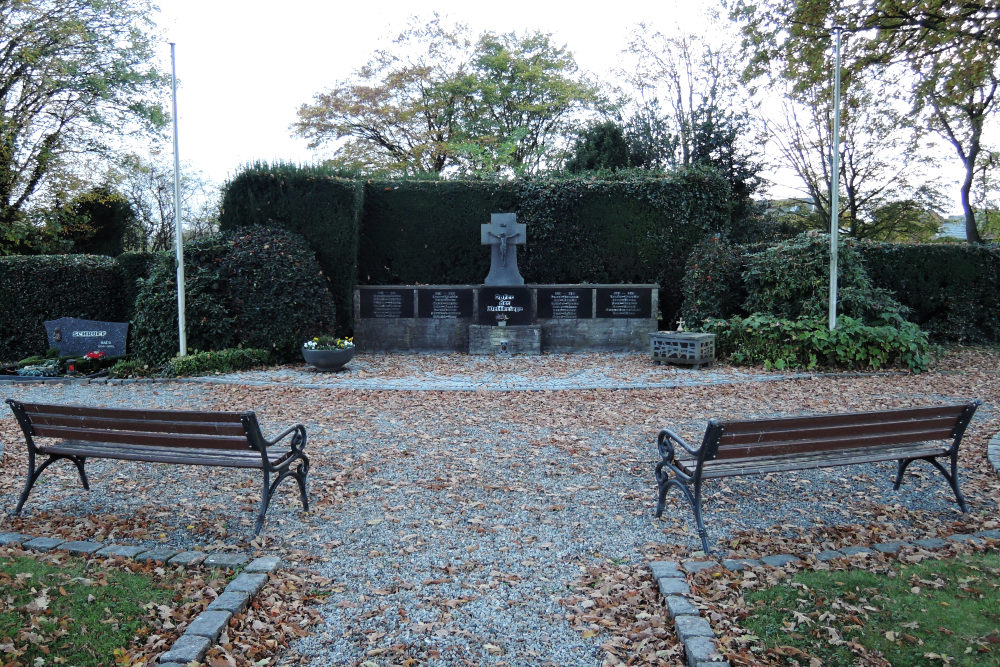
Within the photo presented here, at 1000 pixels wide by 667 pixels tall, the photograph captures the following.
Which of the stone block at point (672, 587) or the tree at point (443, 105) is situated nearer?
the stone block at point (672, 587)

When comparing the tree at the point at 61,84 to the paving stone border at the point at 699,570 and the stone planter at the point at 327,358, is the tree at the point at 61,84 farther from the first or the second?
the paving stone border at the point at 699,570

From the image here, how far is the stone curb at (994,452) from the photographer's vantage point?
525 centimetres

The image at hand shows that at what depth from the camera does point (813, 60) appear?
1430 centimetres

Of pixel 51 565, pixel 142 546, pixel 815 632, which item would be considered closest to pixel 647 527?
pixel 815 632

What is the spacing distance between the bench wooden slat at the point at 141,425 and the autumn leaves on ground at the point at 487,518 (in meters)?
0.64

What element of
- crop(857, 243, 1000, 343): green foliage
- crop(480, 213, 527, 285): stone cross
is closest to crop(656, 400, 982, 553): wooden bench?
crop(480, 213, 527, 285): stone cross

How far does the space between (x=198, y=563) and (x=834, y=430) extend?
4032mm

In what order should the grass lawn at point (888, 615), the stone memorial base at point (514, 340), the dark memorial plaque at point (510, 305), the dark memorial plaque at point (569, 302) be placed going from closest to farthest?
the grass lawn at point (888, 615), the stone memorial base at point (514, 340), the dark memorial plaque at point (510, 305), the dark memorial plaque at point (569, 302)

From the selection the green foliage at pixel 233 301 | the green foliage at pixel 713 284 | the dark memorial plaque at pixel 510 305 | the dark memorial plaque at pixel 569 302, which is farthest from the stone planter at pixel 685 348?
the green foliage at pixel 233 301

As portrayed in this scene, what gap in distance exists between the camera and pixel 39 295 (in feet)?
40.6

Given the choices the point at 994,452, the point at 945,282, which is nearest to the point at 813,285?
the point at 945,282

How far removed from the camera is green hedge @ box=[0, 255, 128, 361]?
484 inches

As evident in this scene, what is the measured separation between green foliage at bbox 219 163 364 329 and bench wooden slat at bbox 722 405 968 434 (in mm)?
10429

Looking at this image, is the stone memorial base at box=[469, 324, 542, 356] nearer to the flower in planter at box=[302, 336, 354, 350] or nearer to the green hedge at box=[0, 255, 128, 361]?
the flower in planter at box=[302, 336, 354, 350]
